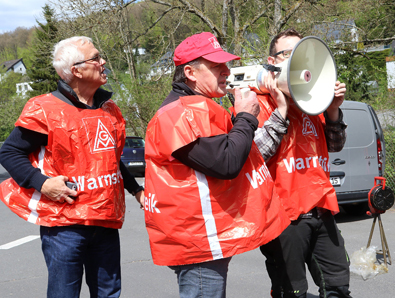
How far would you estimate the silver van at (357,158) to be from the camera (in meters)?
6.22

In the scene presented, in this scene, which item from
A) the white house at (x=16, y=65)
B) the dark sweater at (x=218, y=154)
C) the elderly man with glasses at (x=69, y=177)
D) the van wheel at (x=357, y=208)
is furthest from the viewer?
the white house at (x=16, y=65)

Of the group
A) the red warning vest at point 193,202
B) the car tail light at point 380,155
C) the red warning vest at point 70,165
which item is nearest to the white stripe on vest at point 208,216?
the red warning vest at point 193,202

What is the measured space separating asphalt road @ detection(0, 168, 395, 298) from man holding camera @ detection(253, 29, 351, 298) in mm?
1296

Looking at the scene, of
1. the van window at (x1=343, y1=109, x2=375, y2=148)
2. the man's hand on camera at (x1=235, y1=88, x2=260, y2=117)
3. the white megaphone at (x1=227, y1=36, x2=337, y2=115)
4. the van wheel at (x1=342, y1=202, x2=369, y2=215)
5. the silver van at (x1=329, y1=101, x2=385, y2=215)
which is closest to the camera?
the man's hand on camera at (x1=235, y1=88, x2=260, y2=117)

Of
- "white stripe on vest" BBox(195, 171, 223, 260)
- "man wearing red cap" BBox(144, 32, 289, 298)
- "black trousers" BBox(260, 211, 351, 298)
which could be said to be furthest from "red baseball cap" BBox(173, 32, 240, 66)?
"black trousers" BBox(260, 211, 351, 298)

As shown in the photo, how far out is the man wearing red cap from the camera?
1.83 metres

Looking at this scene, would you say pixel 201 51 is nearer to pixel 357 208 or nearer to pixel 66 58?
pixel 66 58

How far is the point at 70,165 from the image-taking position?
240cm

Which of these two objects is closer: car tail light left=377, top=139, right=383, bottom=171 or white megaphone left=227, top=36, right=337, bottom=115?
white megaphone left=227, top=36, right=337, bottom=115

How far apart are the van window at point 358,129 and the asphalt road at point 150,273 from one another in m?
1.24

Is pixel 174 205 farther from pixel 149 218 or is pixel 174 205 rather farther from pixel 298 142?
pixel 298 142

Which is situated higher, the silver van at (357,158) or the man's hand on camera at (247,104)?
the man's hand on camera at (247,104)

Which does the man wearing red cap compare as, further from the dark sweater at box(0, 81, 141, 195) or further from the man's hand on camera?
the dark sweater at box(0, 81, 141, 195)

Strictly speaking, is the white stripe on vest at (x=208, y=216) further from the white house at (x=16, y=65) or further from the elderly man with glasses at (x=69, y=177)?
the white house at (x=16, y=65)
